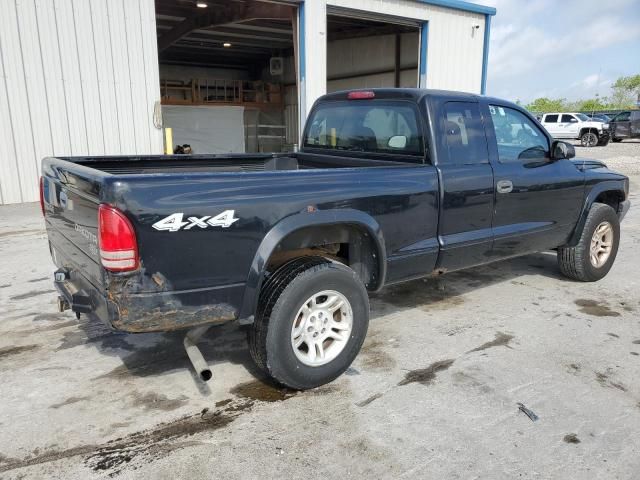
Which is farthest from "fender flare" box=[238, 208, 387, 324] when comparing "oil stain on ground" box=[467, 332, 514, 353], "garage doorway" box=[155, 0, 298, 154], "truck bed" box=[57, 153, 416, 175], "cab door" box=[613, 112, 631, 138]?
"cab door" box=[613, 112, 631, 138]

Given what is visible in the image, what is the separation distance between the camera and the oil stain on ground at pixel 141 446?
8.10ft

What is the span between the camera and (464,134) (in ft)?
13.0

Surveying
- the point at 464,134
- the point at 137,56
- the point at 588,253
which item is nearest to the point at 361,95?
the point at 464,134

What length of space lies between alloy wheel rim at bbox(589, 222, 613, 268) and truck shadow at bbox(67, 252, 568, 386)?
39 cm

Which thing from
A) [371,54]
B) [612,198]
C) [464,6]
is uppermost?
[464,6]

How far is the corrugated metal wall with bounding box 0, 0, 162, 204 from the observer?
30.7 ft

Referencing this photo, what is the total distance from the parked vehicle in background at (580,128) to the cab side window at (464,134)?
2613cm

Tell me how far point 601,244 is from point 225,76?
78.4 feet

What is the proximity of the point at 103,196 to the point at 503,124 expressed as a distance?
3.24m

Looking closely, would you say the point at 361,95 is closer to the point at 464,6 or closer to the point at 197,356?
the point at 197,356

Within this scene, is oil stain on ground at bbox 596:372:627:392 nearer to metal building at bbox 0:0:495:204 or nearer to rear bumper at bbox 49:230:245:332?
rear bumper at bbox 49:230:245:332

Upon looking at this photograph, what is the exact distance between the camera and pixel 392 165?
3744mm

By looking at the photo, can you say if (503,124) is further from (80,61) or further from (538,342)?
(80,61)

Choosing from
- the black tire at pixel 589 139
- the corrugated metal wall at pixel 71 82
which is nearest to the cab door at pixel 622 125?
the black tire at pixel 589 139
